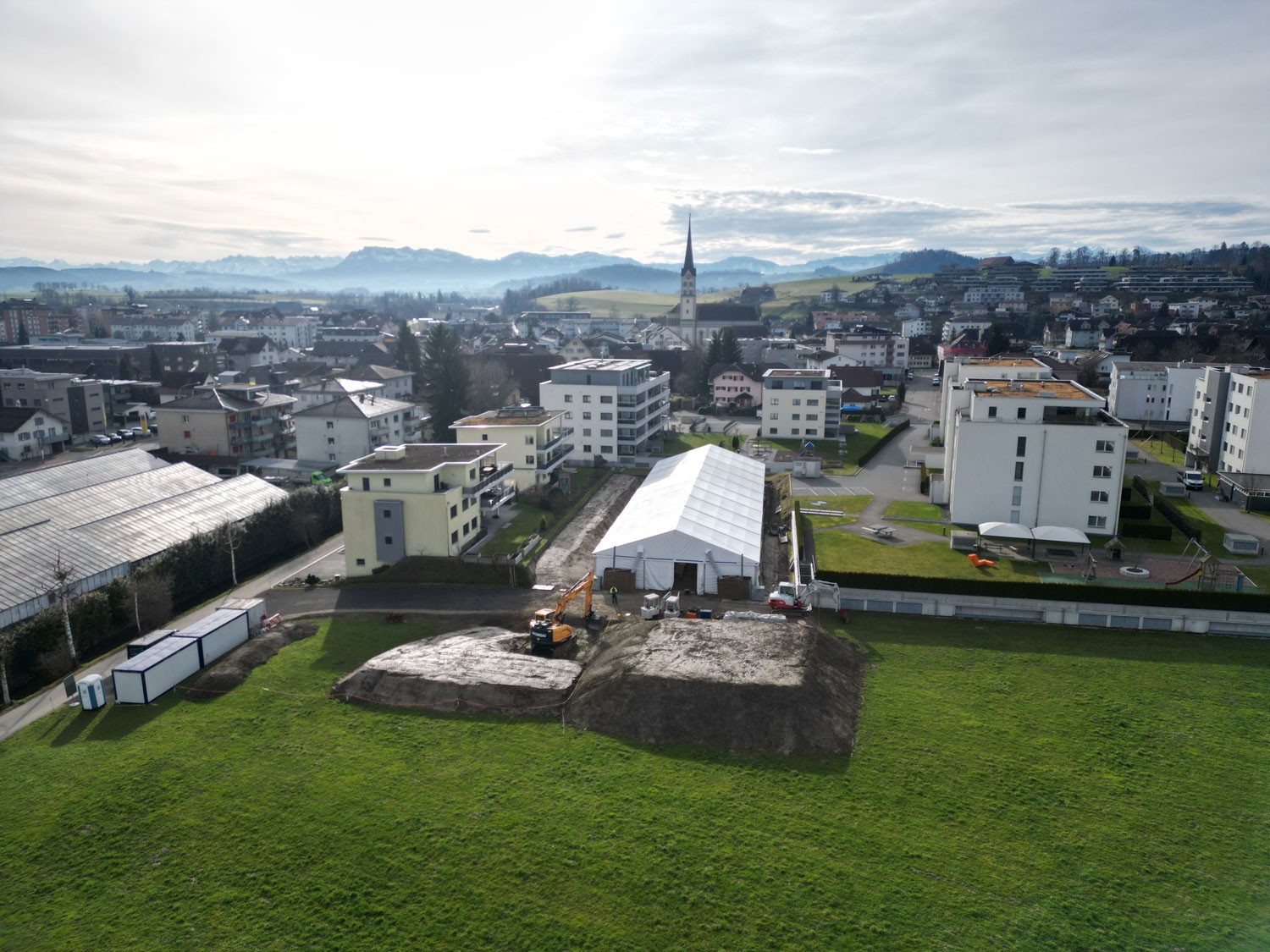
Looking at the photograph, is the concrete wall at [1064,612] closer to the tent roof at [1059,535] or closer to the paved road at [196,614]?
the tent roof at [1059,535]

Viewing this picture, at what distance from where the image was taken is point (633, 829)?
18828 mm

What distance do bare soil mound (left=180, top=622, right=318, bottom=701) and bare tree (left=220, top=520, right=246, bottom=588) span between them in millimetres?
8829

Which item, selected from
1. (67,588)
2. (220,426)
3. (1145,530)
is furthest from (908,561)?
(220,426)

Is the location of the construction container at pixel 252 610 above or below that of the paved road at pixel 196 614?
above

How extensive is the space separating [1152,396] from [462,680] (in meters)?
73.7

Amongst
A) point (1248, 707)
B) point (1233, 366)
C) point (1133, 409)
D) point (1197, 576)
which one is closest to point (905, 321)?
point (1133, 409)

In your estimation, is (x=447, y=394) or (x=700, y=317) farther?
(x=700, y=317)

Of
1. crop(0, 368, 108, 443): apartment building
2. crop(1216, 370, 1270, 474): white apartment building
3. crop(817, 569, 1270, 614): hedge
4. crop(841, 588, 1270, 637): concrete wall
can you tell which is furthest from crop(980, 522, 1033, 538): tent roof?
crop(0, 368, 108, 443): apartment building

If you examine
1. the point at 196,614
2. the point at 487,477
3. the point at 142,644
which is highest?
the point at 487,477

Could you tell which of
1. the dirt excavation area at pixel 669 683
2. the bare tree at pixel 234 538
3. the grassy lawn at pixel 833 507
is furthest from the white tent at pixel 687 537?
the bare tree at pixel 234 538

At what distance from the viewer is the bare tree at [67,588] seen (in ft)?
94.6

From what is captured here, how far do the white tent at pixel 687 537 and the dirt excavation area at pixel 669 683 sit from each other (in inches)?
237

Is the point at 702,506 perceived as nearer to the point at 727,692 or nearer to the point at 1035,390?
the point at 727,692

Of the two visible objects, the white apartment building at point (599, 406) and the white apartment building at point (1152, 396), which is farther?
the white apartment building at point (1152, 396)
